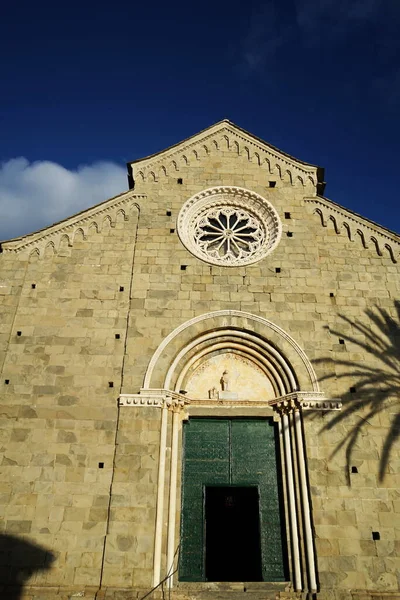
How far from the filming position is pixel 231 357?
12227 mm

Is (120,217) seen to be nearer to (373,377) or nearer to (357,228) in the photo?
(357,228)

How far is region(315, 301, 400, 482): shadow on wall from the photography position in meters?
10.8

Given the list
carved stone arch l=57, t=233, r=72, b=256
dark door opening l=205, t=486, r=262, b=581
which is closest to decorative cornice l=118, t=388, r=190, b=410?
dark door opening l=205, t=486, r=262, b=581

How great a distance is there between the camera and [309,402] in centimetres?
1112

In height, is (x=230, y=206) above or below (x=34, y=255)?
above

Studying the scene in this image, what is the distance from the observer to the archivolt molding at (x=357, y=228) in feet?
44.2

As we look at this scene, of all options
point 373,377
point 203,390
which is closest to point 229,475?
point 203,390

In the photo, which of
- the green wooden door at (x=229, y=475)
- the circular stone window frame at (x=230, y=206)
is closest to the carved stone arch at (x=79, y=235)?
the circular stone window frame at (x=230, y=206)

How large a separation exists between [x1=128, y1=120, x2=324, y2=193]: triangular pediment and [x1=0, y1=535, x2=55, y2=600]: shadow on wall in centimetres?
978

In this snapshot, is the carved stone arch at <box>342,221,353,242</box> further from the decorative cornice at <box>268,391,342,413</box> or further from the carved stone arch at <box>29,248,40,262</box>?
the carved stone arch at <box>29,248,40,262</box>

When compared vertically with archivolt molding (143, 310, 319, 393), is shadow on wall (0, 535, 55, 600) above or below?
below

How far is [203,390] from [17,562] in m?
5.18

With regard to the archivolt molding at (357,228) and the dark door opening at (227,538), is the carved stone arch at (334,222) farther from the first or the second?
the dark door opening at (227,538)

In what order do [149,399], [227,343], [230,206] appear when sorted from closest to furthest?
1. [149,399]
2. [227,343]
3. [230,206]
